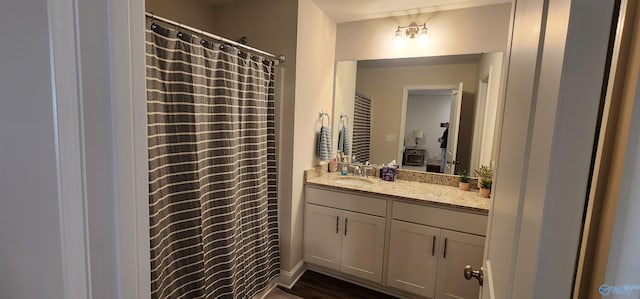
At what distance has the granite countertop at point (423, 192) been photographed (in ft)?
5.85

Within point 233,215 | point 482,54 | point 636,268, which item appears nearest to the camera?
point 636,268

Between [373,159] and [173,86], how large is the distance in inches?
75.2

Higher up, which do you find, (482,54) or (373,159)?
(482,54)

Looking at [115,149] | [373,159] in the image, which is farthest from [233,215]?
[373,159]

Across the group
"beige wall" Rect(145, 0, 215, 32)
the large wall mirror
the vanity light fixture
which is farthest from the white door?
"beige wall" Rect(145, 0, 215, 32)

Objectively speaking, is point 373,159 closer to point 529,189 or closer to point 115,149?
point 529,189

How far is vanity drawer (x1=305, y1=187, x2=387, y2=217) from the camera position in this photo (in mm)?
2014

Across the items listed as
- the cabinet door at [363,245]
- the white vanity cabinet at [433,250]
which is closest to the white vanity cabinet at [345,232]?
the cabinet door at [363,245]

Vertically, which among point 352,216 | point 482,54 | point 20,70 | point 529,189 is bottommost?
point 352,216

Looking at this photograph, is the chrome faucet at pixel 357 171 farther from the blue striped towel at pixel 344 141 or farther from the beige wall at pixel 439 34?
the beige wall at pixel 439 34

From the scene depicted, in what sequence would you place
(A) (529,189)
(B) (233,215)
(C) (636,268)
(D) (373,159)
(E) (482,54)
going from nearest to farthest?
(C) (636,268)
(A) (529,189)
(B) (233,215)
(E) (482,54)
(D) (373,159)

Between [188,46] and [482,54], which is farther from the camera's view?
[482,54]

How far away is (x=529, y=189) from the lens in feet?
1.49

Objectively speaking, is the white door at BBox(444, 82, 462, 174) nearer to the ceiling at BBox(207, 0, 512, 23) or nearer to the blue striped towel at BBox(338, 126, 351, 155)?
the ceiling at BBox(207, 0, 512, 23)
